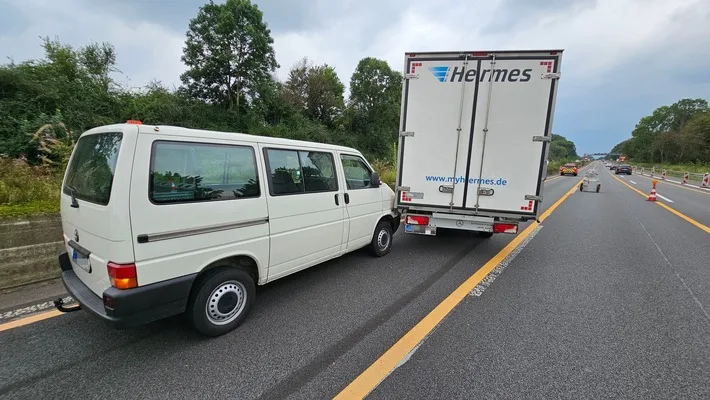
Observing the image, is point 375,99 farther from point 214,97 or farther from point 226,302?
point 226,302

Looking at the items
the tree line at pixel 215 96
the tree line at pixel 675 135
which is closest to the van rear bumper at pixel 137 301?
the tree line at pixel 215 96

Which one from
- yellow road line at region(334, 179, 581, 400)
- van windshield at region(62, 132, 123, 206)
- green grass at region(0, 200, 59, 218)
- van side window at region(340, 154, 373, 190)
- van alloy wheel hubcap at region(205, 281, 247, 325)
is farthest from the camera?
van side window at region(340, 154, 373, 190)

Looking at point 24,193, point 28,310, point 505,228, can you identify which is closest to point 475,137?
point 505,228

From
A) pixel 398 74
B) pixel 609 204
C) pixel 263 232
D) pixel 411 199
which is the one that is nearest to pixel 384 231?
pixel 411 199

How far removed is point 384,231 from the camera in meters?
5.14

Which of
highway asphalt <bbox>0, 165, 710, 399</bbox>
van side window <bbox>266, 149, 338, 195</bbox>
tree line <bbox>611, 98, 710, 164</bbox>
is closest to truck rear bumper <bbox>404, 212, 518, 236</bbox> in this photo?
highway asphalt <bbox>0, 165, 710, 399</bbox>

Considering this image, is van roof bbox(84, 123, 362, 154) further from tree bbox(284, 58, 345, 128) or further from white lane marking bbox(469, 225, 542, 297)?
tree bbox(284, 58, 345, 128)

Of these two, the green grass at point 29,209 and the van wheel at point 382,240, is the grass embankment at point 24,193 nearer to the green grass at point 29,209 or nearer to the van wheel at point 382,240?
the green grass at point 29,209

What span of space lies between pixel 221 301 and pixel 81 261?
1241mm

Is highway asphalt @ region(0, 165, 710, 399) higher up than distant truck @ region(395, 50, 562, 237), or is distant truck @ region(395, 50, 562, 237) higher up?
distant truck @ region(395, 50, 562, 237)

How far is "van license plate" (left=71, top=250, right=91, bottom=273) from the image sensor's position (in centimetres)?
257

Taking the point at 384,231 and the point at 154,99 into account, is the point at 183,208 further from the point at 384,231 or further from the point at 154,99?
the point at 154,99

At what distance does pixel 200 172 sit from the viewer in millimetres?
2697

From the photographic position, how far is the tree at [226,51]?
24906 mm
